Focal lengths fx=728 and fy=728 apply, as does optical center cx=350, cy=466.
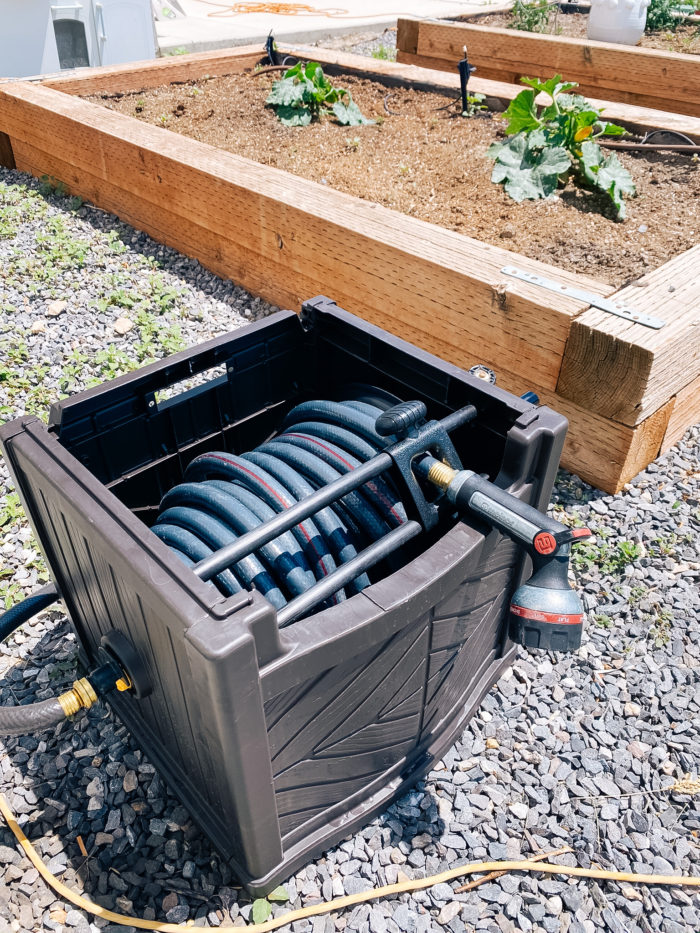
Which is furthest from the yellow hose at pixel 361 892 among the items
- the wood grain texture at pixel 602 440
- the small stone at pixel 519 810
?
the wood grain texture at pixel 602 440

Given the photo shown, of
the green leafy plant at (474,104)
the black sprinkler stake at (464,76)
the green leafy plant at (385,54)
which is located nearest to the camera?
the black sprinkler stake at (464,76)

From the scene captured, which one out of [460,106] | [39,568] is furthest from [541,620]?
[460,106]

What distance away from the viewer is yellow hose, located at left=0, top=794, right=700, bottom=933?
5.83 feet

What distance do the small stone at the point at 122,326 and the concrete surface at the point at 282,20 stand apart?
7954 millimetres

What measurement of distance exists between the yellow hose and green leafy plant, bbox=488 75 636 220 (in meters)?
3.25

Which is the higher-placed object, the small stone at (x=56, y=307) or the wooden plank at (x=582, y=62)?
the wooden plank at (x=582, y=62)

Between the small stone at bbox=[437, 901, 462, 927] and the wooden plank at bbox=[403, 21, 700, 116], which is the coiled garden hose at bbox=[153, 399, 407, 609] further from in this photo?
the wooden plank at bbox=[403, 21, 700, 116]

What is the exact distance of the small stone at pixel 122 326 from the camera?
3.94 meters

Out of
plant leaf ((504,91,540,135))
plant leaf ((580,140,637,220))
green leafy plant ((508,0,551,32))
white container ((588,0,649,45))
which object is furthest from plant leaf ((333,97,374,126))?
green leafy plant ((508,0,551,32))

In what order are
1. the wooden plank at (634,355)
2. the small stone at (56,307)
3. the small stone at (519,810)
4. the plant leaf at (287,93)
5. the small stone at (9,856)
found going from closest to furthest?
the small stone at (9,856), the small stone at (519,810), the wooden plank at (634,355), the small stone at (56,307), the plant leaf at (287,93)

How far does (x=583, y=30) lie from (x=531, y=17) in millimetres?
771

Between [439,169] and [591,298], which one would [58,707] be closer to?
[591,298]

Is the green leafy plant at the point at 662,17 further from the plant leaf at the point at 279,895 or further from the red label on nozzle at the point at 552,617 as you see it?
the plant leaf at the point at 279,895

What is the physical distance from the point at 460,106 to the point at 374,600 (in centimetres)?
542
